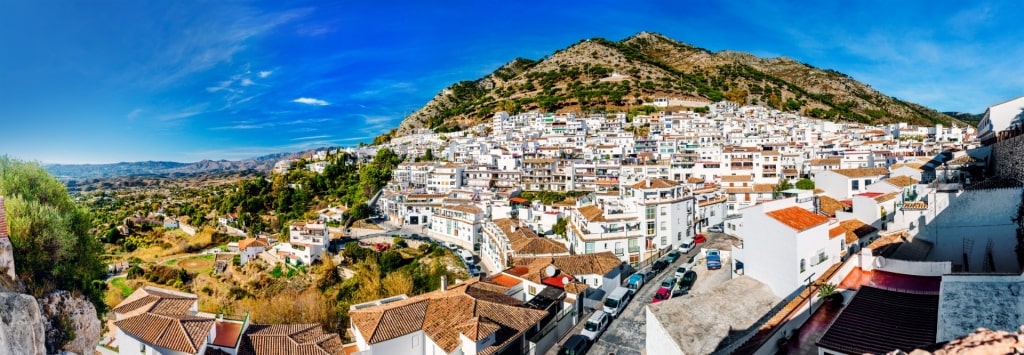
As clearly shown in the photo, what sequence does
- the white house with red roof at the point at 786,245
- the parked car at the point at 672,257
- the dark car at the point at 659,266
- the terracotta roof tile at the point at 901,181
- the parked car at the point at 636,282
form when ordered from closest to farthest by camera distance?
the white house with red roof at the point at 786,245 → the parked car at the point at 636,282 → the terracotta roof tile at the point at 901,181 → the dark car at the point at 659,266 → the parked car at the point at 672,257

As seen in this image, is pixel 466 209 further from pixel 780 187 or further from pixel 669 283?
pixel 780 187

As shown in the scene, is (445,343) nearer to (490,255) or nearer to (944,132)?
(490,255)

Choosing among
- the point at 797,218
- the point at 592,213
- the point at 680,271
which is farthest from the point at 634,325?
the point at 592,213

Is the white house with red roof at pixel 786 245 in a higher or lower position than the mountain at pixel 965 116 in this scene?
lower

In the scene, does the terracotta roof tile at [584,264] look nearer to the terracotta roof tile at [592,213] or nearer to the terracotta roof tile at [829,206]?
the terracotta roof tile at [592,213]

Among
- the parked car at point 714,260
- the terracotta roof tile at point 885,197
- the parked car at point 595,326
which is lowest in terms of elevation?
the parked car at point 595,326

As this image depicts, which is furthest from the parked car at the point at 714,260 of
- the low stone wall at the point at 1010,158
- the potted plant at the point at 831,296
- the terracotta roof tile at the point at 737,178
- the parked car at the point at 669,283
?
the terracotta roof tile at the point at 737,178

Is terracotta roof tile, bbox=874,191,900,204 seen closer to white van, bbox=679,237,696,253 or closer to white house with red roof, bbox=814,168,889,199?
white van, bbox=679,237,696,253

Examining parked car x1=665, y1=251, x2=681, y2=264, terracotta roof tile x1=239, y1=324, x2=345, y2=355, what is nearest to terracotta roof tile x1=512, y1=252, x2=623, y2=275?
parked car x1=665, y1=251, x2=681, y2=264

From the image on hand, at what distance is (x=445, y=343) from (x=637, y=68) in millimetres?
99900

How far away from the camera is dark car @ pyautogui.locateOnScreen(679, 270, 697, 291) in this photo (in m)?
17.6

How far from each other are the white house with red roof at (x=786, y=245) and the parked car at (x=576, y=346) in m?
5.08

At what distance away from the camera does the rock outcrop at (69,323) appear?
42.0 ft

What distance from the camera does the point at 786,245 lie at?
13.0 meters
